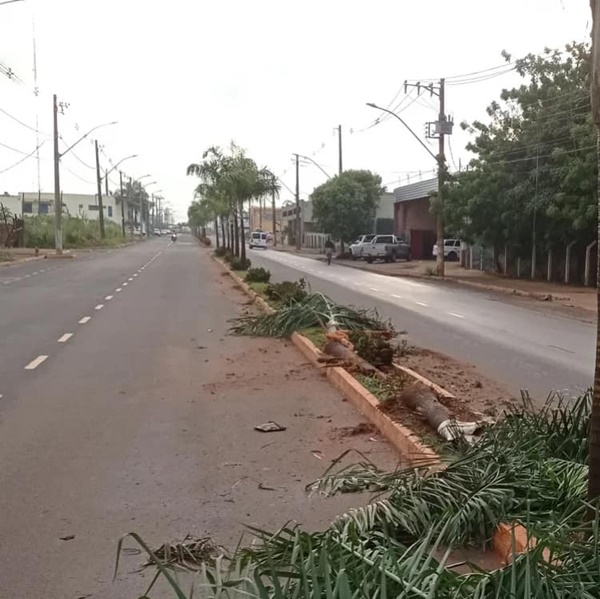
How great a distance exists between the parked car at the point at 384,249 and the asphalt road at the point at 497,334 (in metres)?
25.5

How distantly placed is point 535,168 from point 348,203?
27.4 meters

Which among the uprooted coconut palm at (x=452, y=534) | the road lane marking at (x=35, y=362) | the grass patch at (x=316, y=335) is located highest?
the uprooted coconut palm at (x=452, y=534)

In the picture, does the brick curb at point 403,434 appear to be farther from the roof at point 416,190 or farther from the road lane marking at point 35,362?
the roof at point 416,190

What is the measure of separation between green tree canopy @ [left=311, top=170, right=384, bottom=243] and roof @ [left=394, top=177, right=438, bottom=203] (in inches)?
79.9

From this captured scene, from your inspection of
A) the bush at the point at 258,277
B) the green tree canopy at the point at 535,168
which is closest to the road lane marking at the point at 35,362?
the bush at the point at 258,277

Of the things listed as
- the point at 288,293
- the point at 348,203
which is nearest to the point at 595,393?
the point at 288,293

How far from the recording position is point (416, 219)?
5956 centimetres

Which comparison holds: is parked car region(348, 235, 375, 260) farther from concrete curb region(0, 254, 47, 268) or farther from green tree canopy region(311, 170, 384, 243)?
concrete curb region(0, 254, 47, 268)

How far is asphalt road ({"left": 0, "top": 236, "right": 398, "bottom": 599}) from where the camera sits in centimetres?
470

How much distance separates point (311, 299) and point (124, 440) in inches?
330

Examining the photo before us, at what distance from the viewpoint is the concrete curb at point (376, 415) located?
5.91m

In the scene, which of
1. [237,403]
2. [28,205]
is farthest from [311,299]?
[28,205]

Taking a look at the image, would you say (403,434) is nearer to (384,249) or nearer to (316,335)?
(316,335)

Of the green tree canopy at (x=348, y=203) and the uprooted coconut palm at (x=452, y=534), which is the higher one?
the green tree canopy at (x=348, y=203)
